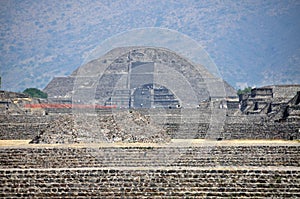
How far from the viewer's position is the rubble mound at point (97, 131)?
23.3m

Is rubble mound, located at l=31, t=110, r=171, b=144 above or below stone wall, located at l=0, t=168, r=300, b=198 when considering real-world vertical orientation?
above

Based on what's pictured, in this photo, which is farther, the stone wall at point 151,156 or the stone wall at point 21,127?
the stone wall at point 21,127

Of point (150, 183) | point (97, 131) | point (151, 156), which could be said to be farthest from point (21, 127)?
point (150, 183)

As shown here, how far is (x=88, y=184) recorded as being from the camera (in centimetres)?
1477

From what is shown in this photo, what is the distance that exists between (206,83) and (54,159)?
303 feet

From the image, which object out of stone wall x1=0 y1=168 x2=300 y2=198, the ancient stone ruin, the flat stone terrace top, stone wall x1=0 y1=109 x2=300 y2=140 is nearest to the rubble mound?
the ancient stone ruin

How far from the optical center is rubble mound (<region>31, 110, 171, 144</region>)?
23.3 m

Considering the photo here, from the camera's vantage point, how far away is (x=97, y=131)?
24703 mm

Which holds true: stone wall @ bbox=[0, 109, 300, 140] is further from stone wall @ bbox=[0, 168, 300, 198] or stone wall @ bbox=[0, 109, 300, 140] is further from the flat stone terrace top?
stone wall @ bbox=[0, 168, 300, 198]

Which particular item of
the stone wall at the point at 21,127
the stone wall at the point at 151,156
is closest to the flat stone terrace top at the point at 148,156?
the stone wall at the point at 151,156

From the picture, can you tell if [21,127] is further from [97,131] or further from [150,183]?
[150,183]

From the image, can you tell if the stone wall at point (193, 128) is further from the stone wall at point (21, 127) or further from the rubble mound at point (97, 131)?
the rubble mound at point (97, 131)

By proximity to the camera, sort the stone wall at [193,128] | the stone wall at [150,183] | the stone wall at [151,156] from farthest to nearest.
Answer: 1. the stone wall at [193,128]
2. the stone wall at [151,156]
3. the stone wall at [150,183]

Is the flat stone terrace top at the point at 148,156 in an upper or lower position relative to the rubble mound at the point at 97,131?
lower
